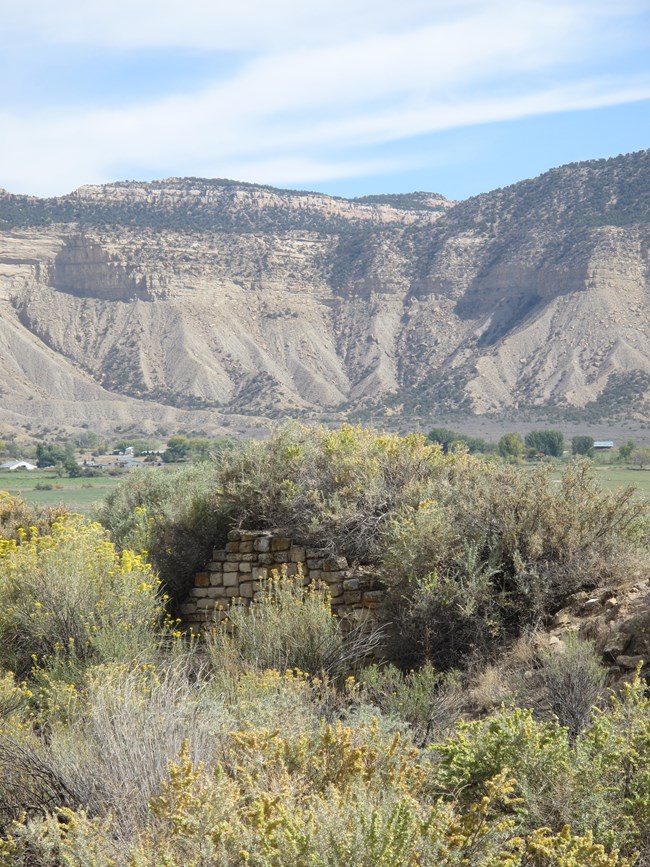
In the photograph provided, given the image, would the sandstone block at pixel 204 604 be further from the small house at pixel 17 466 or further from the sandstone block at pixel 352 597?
the small house at pixel 17 466

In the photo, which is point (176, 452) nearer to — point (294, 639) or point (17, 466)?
point (17, 466)

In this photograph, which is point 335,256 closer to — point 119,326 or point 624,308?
point 119,326

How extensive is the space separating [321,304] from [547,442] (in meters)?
55.8

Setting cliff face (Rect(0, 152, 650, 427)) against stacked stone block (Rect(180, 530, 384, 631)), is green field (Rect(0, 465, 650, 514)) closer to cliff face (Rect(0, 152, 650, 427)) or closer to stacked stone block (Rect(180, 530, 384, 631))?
stacked stone block (Rect(180, 530, 384, 631))

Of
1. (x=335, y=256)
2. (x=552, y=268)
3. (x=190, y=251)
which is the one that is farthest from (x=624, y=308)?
(x=190, y=251)

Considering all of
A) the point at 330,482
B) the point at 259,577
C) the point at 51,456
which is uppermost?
the point at 330,482

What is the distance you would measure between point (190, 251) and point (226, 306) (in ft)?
23.9

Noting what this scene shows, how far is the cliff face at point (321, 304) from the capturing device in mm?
88438

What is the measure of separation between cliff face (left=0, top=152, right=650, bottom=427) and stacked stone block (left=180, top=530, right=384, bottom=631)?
232 ft

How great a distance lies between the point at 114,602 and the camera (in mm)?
9266

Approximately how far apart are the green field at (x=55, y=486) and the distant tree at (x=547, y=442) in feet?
81.8

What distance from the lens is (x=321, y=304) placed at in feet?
357

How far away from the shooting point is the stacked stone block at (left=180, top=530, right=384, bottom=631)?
34.5 ft

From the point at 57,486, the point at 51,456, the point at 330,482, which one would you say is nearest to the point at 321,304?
the point at 51,456
